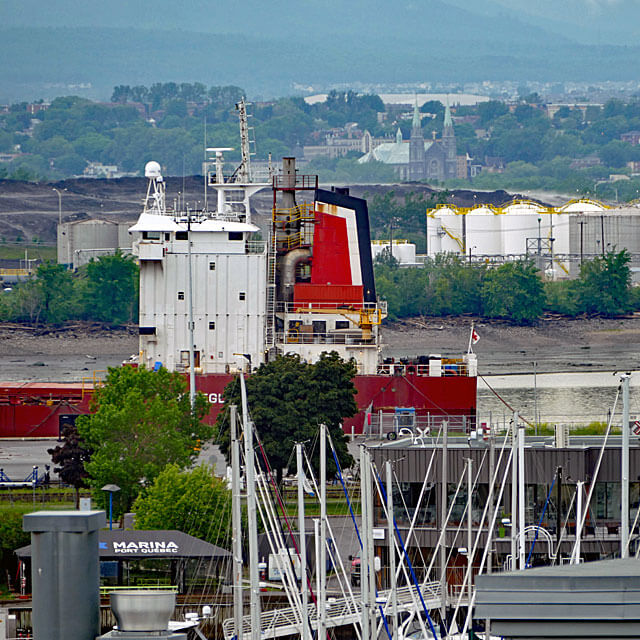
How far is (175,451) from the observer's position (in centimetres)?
3462

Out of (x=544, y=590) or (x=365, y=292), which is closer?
(x=544, y=590)

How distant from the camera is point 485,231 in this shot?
Answer: 10962 cm

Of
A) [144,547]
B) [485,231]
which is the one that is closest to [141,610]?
[144,547]

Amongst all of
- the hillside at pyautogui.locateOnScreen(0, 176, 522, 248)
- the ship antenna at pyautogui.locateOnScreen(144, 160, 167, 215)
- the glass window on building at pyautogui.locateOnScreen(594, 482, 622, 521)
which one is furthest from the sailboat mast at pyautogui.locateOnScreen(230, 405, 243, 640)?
the hillside at pyautogui.locateOnScreen(0, 176, 522, 248)

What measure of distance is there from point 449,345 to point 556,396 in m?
28.0

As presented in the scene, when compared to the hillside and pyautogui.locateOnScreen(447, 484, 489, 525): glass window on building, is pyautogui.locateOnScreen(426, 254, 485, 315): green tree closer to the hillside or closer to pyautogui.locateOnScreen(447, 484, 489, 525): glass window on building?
the hillside

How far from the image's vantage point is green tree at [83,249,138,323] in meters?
92.8

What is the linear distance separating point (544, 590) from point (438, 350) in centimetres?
7450

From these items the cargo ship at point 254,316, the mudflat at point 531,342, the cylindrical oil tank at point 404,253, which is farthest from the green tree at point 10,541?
the cylindrical oil tank at point 404,253

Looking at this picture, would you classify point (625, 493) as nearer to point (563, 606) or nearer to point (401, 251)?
point (563, 606)

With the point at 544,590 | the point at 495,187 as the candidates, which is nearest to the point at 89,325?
the point at 544,590

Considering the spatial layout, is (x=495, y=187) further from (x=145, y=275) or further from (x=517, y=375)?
(x=145, y=275)

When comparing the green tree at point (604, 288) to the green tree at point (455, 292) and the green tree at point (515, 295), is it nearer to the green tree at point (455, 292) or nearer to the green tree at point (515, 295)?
the green tree at point (515, 295)

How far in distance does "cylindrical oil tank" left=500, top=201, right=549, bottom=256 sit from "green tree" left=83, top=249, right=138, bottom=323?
81.4ft
